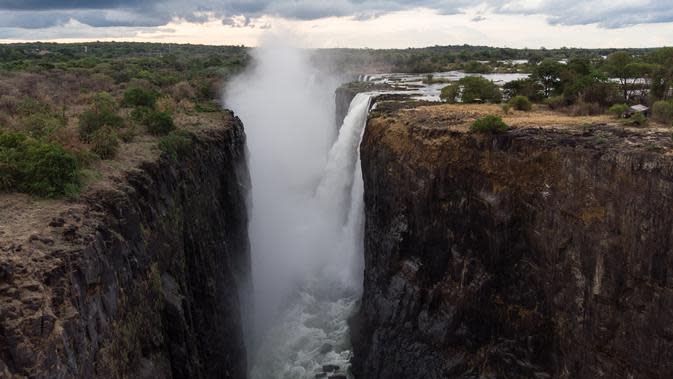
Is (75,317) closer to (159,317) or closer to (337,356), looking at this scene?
(159,317)

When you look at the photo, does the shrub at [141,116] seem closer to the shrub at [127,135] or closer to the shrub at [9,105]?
the shrub at [127,135]

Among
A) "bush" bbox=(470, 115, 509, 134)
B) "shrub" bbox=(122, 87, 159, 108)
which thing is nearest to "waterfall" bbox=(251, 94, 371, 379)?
"bush" bbox=(470, 115, 509, 134)

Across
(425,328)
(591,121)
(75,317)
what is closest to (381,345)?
(425,328)

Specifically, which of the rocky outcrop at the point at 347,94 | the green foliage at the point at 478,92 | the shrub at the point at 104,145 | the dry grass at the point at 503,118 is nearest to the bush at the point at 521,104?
the dry grass at the point at 503,118

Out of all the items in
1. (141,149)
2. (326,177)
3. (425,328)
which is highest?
(141,149)

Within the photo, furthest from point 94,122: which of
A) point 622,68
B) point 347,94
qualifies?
point 622,68

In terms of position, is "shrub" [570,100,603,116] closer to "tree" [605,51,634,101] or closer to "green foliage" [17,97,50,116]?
"tree" [605,51,634,101]
